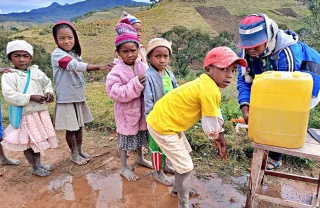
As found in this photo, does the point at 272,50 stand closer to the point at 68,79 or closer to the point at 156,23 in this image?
the point at 68,79

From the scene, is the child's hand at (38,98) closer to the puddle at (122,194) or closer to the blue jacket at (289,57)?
the puddle at (122,194)

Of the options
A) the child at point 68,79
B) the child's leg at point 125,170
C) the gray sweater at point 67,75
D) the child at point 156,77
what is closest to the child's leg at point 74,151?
the child at point 68,79

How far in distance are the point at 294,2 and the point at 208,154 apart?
105 feet

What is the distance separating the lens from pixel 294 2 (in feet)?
96.3

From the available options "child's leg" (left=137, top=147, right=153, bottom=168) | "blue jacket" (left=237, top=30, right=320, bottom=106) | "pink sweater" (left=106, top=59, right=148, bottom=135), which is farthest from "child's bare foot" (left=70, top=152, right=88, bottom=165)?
"blue jacket" (left=237, top=30, right=320, bottom=106)

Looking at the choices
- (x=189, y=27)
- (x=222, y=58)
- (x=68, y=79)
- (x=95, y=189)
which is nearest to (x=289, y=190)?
(x=222, y=58)

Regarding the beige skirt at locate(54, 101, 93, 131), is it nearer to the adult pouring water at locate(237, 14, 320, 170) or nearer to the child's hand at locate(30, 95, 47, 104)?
the child's hand at locate(30, 95, 47, 104)

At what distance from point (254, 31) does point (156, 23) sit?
1918cm

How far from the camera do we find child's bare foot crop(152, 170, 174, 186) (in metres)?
2.78

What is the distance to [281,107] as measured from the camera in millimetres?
1830

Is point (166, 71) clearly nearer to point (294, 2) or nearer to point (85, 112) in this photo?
point (85, 112)

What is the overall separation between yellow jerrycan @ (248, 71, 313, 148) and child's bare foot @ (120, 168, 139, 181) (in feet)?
4.78

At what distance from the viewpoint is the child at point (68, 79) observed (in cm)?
275

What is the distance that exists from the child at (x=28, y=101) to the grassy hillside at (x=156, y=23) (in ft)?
30.3
